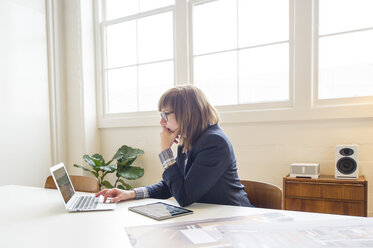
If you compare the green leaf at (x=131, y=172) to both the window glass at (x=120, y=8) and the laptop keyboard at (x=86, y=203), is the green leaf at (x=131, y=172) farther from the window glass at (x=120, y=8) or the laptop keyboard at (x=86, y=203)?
the window glass at (x=120, y=8)

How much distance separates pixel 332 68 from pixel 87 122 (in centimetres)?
279

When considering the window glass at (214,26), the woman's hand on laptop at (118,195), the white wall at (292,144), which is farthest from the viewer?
the window glass at (214,26)

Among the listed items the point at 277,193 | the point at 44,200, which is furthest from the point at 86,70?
the point at 277,193

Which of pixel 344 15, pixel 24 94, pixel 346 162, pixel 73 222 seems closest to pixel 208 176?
pixel 73 222

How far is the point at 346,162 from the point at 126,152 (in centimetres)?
226

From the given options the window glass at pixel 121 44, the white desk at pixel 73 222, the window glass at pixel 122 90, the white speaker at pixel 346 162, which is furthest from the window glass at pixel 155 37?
the white desk at pixel 73 222

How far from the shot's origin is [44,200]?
60.6 inches

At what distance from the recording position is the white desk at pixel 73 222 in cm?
95

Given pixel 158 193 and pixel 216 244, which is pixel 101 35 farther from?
pixel 216 244

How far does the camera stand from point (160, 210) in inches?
48.8

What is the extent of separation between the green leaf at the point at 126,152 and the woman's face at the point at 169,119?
187 centimetres

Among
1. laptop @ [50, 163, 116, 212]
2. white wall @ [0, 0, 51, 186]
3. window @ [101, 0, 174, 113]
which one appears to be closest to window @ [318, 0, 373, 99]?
window @ [101, 0, 174, 113]

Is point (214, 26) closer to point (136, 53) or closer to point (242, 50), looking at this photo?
point (242, 50)

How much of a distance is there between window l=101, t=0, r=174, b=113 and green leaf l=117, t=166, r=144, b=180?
740 millimetres
